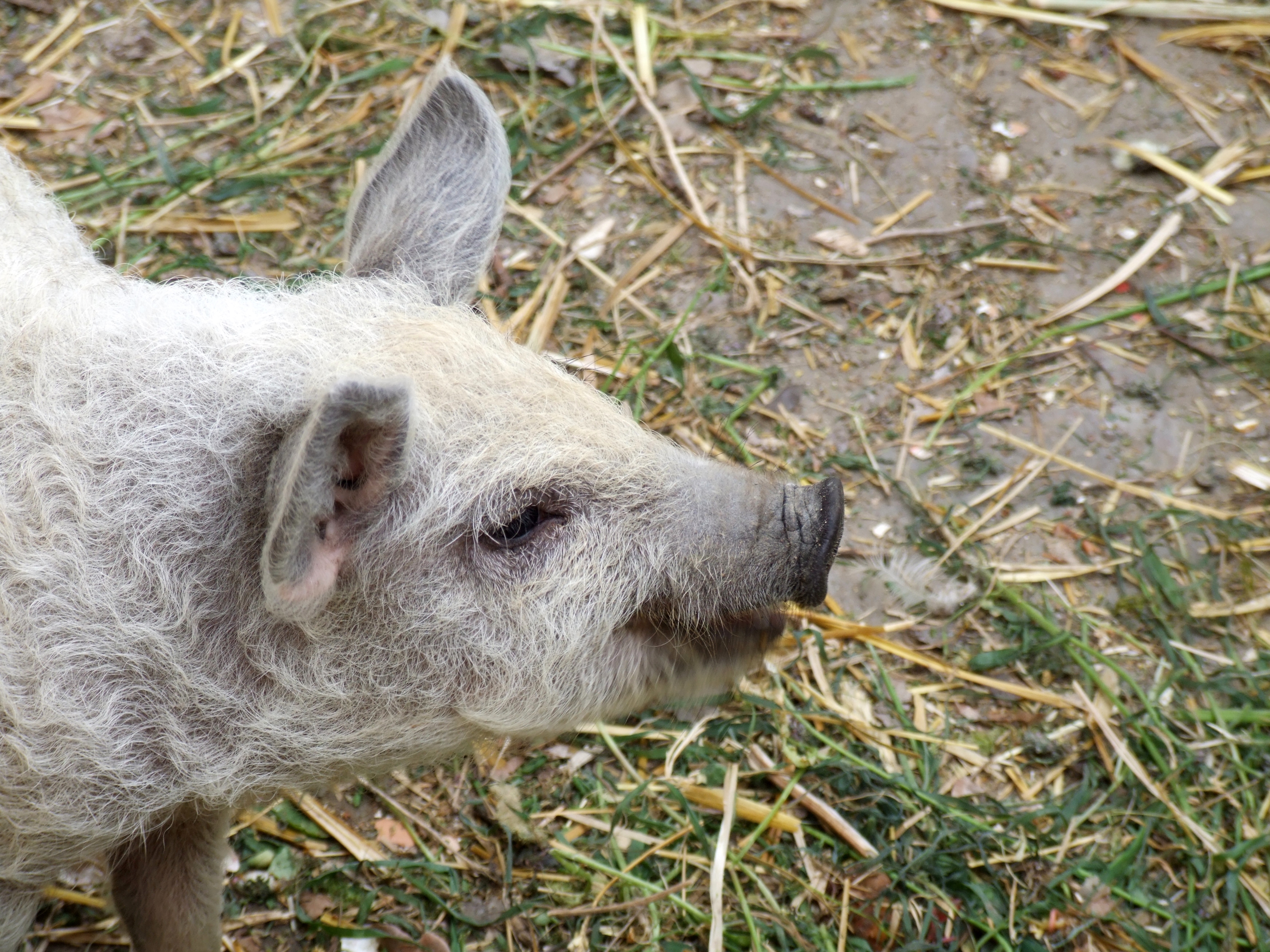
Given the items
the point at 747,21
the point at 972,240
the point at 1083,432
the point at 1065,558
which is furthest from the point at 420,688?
the point at 747,21

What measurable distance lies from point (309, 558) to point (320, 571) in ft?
0.29

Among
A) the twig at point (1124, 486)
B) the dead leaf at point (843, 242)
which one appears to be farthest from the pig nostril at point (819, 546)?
the dead leaf at point (843, 242)

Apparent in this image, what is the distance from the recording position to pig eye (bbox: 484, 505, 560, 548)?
240 centimetres

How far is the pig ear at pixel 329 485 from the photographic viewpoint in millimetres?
1972

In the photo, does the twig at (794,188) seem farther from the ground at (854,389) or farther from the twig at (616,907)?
the twig at (616,907)

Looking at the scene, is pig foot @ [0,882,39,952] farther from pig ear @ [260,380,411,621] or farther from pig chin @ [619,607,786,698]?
pig chin @ [619,607,786,698]

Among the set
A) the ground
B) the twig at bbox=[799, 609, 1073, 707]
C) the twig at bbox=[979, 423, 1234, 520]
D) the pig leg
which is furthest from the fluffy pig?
the twig at bbox=[979, 423, 1234, 520]

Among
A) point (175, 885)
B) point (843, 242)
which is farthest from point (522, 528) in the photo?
point (843, 242)

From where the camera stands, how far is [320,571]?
2203mm

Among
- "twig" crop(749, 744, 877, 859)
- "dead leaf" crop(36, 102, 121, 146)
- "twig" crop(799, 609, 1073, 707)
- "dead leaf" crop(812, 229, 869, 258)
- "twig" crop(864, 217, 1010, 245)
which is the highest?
"dead leaf" crop(36, 102, 121, 146)

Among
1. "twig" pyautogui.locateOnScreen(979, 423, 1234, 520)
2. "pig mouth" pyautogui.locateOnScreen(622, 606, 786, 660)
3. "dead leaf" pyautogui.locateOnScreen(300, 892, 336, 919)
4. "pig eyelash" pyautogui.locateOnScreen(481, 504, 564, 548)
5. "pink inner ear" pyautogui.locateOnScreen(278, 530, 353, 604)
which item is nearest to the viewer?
"pink inner ear" pyautogui.locateOnScreen(278, 530, 353, 604)

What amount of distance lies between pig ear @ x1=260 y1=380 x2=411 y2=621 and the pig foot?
3.16 feet

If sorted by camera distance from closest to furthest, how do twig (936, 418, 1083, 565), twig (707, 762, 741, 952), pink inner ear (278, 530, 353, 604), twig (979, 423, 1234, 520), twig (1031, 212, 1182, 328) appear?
pink inner ear (278, 530, 353, 604), twig (707, 762, 741, 952), twig (936, 418, 1083, 565), twig (979, 423, 1234, 520), twig (1031, 212, 1182, 328)

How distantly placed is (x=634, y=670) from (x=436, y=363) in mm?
813
